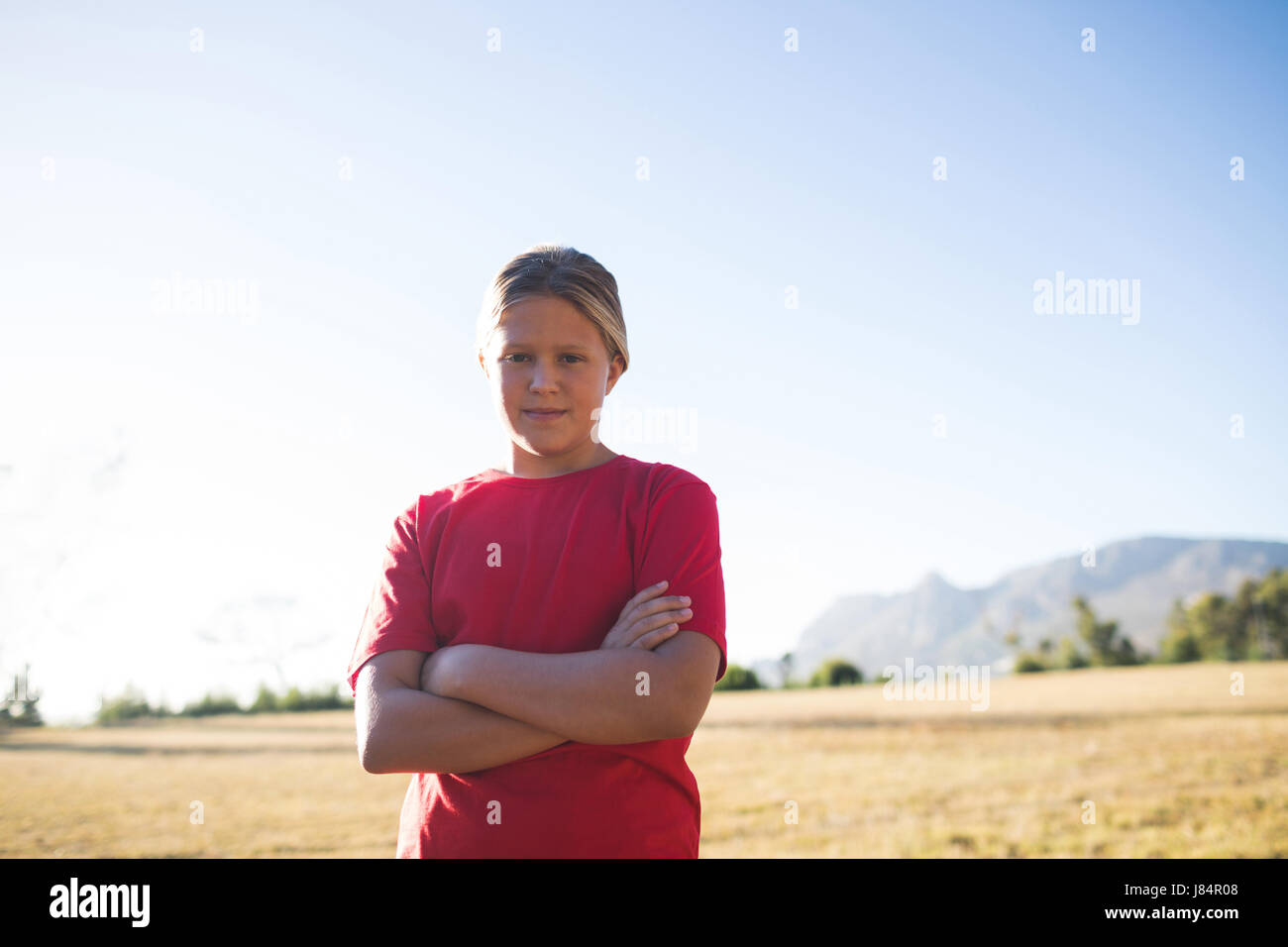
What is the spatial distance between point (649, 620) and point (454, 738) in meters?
0.63

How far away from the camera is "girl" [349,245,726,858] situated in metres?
2.30

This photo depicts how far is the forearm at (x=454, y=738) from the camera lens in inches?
92.6

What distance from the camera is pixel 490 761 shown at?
92.9 inches

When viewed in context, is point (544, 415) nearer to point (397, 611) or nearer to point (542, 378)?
point (542, 378)

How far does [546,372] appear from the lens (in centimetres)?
258

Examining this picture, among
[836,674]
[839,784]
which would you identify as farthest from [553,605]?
[836,674]
